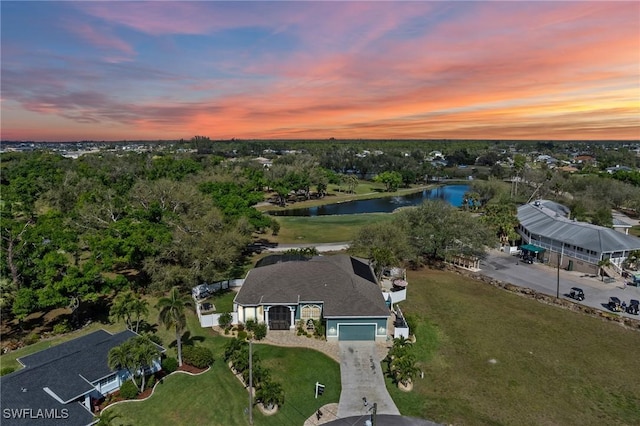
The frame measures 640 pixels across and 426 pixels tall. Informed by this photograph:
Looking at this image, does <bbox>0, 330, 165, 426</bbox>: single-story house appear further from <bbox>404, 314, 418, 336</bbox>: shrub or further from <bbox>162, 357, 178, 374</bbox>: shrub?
<bbox>404, 314, 418, 336</bbox>: shrub

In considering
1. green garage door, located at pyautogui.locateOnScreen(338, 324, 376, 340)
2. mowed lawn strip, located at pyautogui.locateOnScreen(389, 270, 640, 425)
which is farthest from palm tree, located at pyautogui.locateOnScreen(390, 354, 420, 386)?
green garage door, located at pyautogui.locateOnScreen(338, 324, 376, 340)

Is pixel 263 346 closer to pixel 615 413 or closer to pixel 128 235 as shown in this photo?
pixel 128 235

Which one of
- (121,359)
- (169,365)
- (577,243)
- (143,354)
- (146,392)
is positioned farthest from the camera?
(577,243)

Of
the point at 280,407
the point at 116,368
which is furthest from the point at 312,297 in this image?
the point at 116,368

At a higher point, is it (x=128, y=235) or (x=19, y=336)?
(x=128, y=235)

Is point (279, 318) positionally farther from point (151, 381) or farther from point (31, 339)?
point (31, 339)

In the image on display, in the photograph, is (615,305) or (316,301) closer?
(316,301)

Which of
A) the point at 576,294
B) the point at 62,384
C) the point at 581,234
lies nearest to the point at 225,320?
the point at 62,384

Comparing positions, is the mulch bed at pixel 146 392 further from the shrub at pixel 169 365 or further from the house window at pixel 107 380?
the house window at pixel 107 380
